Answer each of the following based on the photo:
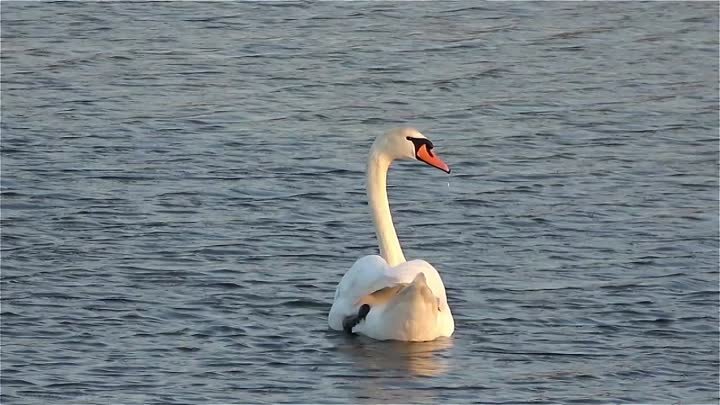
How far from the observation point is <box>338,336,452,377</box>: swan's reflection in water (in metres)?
9.19

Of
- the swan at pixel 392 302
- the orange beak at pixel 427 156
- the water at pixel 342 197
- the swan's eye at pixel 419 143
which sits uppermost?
the swan's eye at pixel 419 143

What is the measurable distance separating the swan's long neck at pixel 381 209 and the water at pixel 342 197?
0.42 metres

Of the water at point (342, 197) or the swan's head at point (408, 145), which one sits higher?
the swan's head at point (408, 145)

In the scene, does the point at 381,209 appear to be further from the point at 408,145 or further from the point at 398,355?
the point at 398,355

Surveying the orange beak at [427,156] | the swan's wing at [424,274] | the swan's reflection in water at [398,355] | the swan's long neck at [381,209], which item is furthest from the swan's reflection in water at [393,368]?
the orange beak at [427,156]

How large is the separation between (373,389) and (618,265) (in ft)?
8.70

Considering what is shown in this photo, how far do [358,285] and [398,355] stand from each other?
0.52 m

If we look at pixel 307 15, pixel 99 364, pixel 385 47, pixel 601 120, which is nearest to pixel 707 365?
pixel 99 364

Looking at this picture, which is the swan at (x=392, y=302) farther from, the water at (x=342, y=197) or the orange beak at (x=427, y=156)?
the orange beak at (x=427, y=156)

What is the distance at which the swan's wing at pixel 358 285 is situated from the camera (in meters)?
9.75

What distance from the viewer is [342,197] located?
1236cm

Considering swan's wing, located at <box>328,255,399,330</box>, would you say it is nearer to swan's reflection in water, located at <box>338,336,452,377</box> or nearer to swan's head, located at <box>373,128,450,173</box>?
swan's reflection in water, located at <box>338,336,452,377</box>

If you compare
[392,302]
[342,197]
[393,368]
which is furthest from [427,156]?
[342,197]

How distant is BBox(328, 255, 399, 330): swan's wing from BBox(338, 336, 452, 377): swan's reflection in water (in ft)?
0.47
